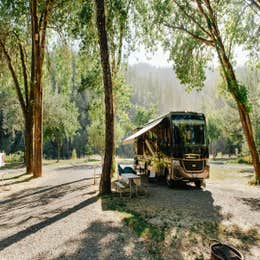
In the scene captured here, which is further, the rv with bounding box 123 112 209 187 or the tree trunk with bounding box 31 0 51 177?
the tree trunk with bounding box 31 0 51 177

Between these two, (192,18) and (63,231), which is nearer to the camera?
(63,231)

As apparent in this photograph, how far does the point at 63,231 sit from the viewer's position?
612 centimetres

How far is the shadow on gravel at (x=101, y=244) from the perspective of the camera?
15.7 ft

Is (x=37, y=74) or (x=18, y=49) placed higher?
(x=18, y=49)

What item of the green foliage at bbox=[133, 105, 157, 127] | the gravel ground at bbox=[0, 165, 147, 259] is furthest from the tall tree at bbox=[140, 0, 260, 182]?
the green foliage at bbox=[133, 105, 157, 127]

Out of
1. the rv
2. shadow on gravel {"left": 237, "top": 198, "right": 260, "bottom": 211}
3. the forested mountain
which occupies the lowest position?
shadow on gravel {"left": 237, "top": 198, "right": 260, "bottom": 211}

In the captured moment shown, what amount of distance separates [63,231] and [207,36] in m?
13.8

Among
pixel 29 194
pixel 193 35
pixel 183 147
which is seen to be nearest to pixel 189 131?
pixel 183 147

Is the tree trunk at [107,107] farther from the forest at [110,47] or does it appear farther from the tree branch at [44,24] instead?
the tree branch at [44,24]

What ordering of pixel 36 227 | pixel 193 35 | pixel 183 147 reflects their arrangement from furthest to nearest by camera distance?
pixel 193 35
pixel 183 147
pixel 36 227

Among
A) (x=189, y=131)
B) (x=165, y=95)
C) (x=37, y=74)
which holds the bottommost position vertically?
(x=189, y=131)

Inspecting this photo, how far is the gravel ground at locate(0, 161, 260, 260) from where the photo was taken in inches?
198

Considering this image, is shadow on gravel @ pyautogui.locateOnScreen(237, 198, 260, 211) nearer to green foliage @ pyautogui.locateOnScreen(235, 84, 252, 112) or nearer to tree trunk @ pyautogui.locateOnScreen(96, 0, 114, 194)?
tree trunk @ pyautogui.locateOnScreen(96, 0, 114, 194)

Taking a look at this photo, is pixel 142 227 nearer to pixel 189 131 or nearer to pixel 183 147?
pixel 183 147
